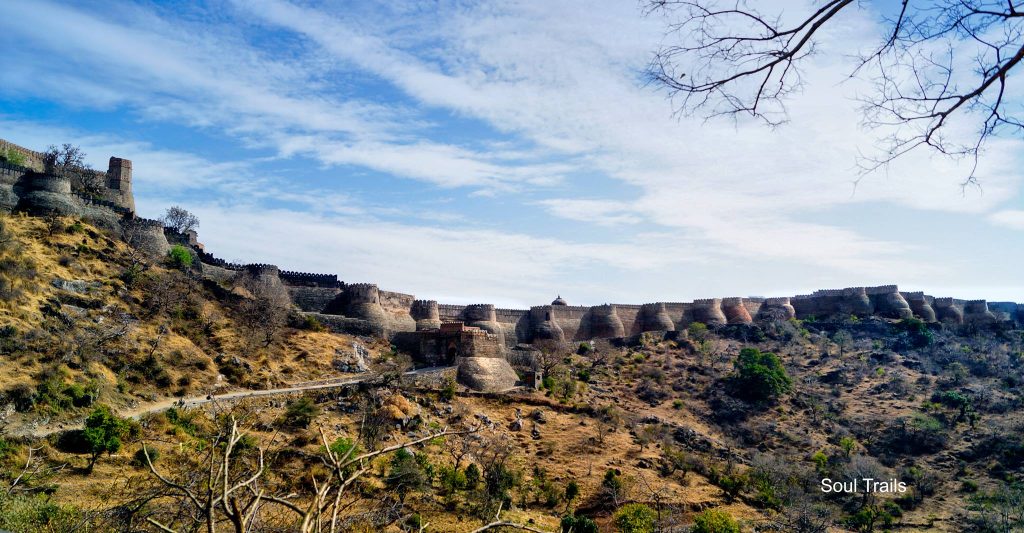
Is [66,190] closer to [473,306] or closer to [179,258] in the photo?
[179,258]

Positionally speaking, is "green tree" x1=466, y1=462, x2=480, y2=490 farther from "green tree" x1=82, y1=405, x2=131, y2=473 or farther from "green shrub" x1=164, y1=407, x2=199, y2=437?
"green tree" x1=82, y1=405, x2=131, y2=473

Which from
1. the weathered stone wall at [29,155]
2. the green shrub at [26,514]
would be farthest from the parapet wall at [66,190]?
the green shrub at [26,514]

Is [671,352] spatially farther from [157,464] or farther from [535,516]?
[157,464]

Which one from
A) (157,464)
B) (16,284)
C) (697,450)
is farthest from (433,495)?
(16,284)

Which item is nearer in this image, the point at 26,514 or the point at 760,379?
the point at 26,514

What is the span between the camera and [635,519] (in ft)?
73.3

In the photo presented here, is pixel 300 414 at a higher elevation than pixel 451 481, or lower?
higher

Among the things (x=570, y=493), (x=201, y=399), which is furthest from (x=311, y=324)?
(x=570, y=493)

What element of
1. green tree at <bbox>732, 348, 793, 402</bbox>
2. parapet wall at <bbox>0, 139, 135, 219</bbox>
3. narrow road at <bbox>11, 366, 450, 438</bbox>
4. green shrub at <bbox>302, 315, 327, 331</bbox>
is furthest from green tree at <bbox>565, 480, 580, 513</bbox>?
parapet wall at <bbox>0, 139, 135, 219</bbox>

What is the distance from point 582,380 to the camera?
4025 cm

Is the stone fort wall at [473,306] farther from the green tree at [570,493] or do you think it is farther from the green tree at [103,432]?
the green tree at [103,432]

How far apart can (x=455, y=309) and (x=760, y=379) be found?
1957cm

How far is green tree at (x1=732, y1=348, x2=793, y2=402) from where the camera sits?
40.8m

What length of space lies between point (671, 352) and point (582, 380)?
33.6ft
